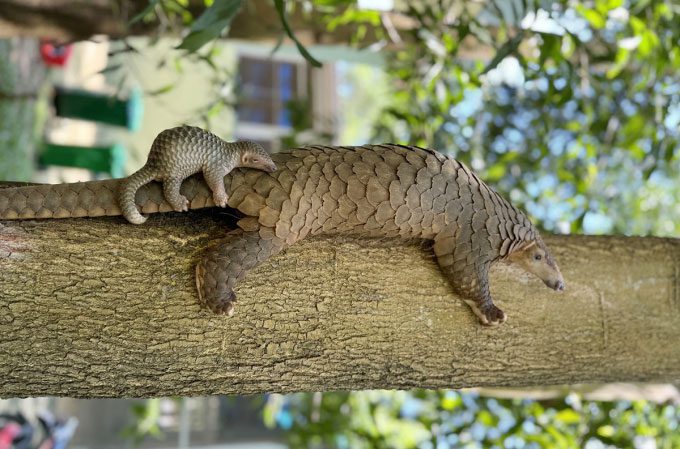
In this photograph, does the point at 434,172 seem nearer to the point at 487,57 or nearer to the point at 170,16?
the point at 170,16

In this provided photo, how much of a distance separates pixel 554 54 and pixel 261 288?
1553 millimetres

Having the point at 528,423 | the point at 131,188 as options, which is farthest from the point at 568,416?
the point at 131,188

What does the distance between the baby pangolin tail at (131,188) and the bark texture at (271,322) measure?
9 cm

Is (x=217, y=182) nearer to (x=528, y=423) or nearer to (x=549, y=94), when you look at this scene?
(x=549, y=94)

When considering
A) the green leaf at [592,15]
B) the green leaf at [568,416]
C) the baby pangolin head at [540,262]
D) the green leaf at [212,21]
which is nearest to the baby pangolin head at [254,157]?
the green leaf at [212,21]

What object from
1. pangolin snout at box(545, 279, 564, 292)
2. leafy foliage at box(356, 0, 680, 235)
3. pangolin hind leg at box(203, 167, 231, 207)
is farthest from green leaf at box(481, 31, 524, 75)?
pangolin hind leg at box(203, 167, 231, 207)

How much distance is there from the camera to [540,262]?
216cm

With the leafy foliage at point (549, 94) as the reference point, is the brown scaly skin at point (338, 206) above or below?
below

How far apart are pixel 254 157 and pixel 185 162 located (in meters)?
0.19

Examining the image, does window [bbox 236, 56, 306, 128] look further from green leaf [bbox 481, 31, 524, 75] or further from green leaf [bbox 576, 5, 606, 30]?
green leaf [bbox 481, 31, 524, 75]

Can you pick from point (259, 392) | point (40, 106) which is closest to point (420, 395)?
point (259, 392)

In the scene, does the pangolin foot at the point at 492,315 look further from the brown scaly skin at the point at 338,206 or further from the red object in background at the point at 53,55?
the red object in background at the point at 53,55

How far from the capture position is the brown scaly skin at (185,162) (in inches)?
67.7

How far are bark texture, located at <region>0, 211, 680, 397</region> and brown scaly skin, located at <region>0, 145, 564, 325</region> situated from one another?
0.08m
